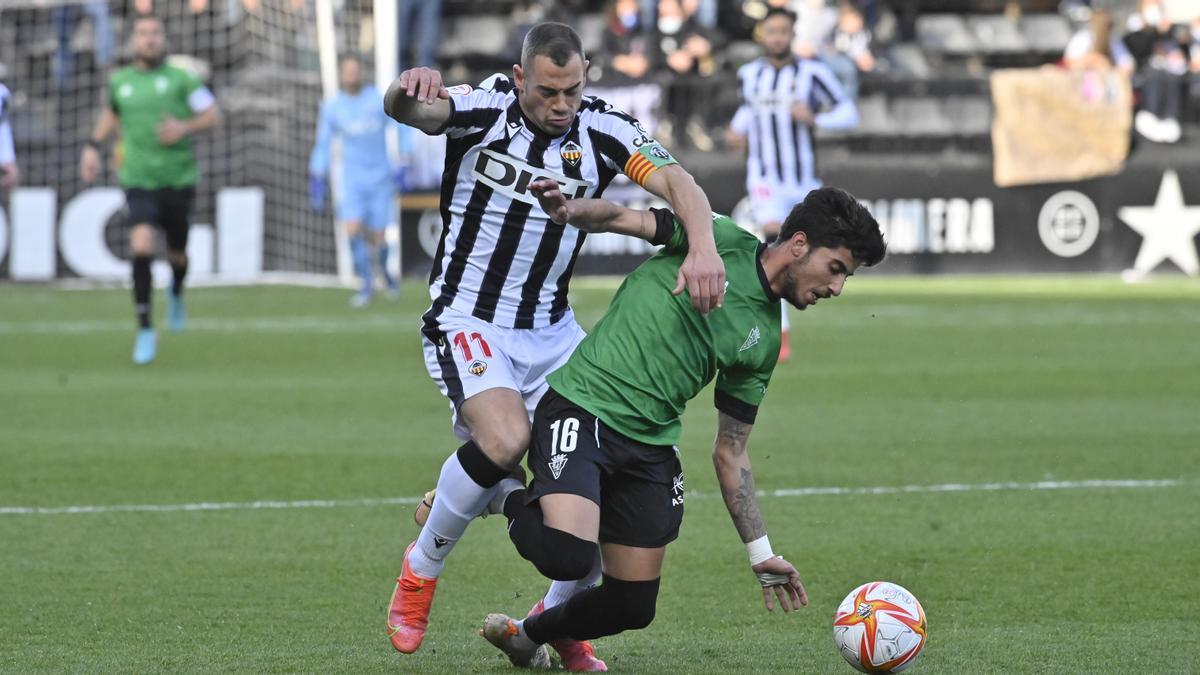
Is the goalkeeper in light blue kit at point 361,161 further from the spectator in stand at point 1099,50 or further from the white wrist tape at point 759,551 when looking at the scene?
the white wrist tape at point 759,551

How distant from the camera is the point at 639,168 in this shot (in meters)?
5.07

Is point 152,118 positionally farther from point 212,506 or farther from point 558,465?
point 558,465

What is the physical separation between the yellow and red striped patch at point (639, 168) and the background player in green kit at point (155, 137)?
27.4 ft

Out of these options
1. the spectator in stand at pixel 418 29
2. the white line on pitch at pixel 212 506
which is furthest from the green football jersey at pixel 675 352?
the spectator in stand at pixel 418 29

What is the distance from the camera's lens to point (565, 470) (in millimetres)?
4672

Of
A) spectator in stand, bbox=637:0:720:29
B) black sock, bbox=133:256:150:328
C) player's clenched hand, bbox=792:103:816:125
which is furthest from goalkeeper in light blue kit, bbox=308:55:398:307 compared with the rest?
player's clenched hand, bbox=792:103:816:125

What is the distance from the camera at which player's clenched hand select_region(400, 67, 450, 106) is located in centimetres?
494

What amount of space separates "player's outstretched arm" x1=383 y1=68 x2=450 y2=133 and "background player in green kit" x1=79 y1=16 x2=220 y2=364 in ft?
26.9

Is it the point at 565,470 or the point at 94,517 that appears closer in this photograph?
the point at 565,470

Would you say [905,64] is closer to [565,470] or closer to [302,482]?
[302,482]

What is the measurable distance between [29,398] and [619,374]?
710 cm

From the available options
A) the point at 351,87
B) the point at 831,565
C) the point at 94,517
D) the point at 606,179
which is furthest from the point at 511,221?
the point at 351,87

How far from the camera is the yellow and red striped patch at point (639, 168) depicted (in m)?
5.03

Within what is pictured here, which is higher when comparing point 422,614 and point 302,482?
point 422,614
